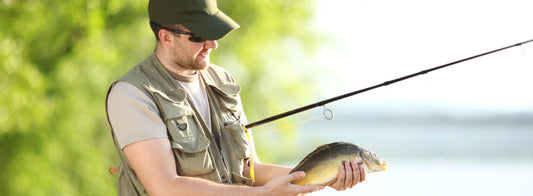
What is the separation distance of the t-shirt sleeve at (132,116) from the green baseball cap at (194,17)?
0.25 meters

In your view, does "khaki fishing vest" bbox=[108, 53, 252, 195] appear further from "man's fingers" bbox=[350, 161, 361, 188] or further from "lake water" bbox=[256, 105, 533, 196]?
"lake water" bbox=[256, 105, 533, 196]

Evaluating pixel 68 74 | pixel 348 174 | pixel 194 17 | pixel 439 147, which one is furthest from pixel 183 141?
pixel 439 147

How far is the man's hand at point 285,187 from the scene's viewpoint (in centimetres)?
199

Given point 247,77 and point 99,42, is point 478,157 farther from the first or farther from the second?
point 99,42

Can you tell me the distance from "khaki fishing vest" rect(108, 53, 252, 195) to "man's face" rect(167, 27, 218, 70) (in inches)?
2.4

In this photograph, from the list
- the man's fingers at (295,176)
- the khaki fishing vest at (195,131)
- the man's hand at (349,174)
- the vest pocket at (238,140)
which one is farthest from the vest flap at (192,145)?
the man's hand at (349,174)

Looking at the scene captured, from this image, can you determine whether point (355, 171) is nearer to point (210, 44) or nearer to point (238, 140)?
point (238, 140)

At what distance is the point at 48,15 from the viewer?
5.27 metres

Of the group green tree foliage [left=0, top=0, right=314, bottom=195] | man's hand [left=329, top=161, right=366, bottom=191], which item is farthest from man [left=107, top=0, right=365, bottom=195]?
green tree foliage [left=0, top=0, right=314, bottom=195]

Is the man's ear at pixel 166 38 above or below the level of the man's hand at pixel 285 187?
above

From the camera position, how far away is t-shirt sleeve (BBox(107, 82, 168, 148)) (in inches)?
77.1

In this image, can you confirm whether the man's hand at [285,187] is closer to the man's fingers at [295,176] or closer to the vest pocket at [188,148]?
the man's fingers at [295,176]

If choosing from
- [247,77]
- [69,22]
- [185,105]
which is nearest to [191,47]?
[185,105]

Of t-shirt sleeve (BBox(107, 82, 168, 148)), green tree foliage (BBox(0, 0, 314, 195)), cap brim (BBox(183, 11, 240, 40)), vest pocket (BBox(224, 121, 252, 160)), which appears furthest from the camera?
green tree foliage (BBox(0, 0, 314, 195))
